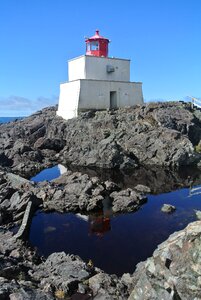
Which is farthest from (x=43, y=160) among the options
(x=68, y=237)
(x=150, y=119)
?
(x=68, y=237)

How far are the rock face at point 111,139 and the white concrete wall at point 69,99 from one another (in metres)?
1.62

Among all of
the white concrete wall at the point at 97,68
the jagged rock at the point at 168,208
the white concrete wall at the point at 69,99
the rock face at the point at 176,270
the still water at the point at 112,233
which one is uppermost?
the white concrete wall at the point at 97,68

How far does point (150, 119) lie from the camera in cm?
4634

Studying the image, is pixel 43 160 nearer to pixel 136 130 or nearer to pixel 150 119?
pixel 136 130

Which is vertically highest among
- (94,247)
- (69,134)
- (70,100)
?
(70,100)

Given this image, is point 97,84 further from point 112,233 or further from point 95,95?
point 112,233

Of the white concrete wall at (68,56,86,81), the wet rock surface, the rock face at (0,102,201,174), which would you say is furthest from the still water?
the white concrete wall at (68,56,86,81)

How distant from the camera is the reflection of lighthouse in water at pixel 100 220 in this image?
848 inches

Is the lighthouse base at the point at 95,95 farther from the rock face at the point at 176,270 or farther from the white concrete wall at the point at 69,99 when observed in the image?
A: the rock face at the point at 176,270

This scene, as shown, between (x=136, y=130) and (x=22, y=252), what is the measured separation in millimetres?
29425

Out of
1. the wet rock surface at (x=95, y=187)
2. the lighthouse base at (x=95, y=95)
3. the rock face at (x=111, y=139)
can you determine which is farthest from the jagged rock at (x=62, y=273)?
the lighthouse base at (x=95, y=95)

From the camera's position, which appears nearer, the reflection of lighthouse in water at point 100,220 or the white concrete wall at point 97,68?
the reflection of lighthouse in water at point 100,220

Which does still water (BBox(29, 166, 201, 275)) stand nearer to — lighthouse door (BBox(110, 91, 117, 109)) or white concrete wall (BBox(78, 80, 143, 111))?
white concrete wall (BBox(78, 80, 143, 111))

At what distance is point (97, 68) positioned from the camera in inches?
1984
